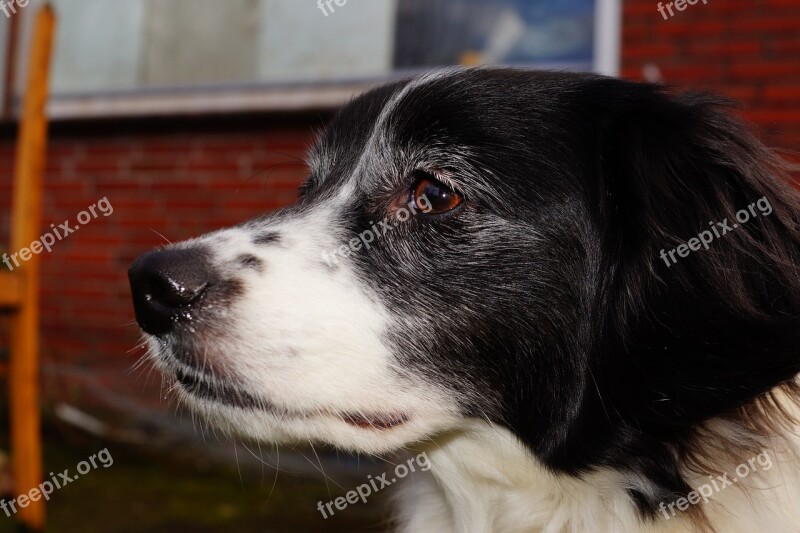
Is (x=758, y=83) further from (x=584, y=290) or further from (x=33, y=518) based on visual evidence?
(x=33, y=518)

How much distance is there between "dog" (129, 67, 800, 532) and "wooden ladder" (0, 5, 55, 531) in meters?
1.62

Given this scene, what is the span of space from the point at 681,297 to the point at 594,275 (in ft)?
0.64

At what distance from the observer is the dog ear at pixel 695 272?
5.62ft

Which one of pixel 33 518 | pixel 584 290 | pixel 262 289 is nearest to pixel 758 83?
pixel 584 290

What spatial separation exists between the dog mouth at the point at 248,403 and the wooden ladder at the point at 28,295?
1674 millimetres

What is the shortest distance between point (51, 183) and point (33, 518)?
3052 mm

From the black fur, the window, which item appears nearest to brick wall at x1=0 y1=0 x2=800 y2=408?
the window

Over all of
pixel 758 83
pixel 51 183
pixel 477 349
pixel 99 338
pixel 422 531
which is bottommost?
pixel 422 531

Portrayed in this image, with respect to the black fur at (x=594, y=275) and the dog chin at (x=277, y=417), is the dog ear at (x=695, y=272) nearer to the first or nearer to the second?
the black fur at (x=594, y=275)

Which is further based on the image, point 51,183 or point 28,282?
point 51,183

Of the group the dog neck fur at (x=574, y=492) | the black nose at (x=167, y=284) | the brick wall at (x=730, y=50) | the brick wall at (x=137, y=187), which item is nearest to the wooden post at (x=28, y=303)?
the brick wall at (x=137, y=187)

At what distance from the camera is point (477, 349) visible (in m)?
1.81

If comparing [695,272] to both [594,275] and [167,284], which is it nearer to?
[594,275]

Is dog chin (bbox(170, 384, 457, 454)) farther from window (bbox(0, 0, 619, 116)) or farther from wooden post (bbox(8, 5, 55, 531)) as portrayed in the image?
window (bbox(0, 0, 619, 116))
